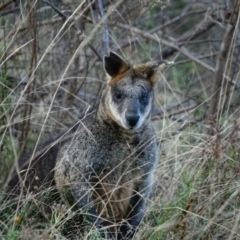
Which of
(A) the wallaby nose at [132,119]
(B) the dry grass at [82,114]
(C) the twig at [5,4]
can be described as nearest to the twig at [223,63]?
(B) the dry grass at [82,114]

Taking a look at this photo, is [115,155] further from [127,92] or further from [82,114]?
[82,114]

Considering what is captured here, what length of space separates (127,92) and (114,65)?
22 centimetres

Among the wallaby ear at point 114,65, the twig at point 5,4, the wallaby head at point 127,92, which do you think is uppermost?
the twig at point 5,4

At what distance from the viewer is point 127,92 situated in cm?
483

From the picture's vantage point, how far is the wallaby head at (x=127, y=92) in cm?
471

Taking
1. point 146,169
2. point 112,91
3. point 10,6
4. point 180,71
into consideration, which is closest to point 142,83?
point 112,91

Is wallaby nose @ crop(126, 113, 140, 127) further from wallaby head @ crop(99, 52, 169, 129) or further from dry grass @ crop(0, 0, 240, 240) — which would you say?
dry grass @ crop(0, 0, 240, 240)

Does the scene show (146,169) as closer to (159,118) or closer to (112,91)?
(112,91)

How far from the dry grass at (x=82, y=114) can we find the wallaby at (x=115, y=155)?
14 cm

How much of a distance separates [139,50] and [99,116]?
2.78 meters

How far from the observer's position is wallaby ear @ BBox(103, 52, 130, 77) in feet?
15.9

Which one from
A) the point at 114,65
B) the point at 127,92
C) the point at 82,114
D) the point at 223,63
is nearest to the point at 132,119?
the point at 127,92

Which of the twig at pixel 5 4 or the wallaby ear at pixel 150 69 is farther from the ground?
the twig at pixel 5 4

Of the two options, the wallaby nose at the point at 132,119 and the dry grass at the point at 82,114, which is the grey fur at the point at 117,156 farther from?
the dry grass at the point at 82,114
